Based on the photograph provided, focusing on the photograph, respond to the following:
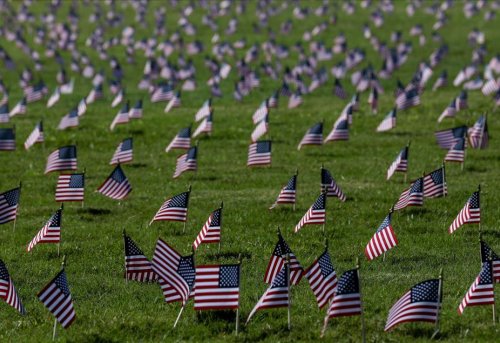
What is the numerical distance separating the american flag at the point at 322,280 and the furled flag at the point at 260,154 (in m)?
13.6

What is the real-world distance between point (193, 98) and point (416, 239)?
31484 millimetres

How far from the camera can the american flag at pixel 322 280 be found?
16.3 metres

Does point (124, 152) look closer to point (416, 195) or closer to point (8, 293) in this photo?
point (416, 195)

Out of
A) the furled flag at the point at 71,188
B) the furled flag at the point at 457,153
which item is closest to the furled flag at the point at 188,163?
the furled flag at the point at 71,188

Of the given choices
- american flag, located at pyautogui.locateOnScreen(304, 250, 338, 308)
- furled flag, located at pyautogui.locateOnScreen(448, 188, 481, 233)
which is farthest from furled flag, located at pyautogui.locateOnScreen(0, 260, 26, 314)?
furled flag, located at pyautogui.locateOnScreen(448, 188, 481, 233)

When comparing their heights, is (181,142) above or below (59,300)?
above

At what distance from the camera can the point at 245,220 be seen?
24.9 meters

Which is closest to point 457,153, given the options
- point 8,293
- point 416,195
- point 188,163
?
point 416,195

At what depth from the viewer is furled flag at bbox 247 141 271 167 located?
99.0 feet

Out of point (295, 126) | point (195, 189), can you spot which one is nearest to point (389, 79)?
point (295, 126)

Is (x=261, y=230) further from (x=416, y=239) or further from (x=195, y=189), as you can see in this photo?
(x=195, y=189)

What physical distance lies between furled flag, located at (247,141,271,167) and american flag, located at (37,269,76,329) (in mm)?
14696

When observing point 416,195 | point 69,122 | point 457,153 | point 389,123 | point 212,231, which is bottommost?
point 212,231

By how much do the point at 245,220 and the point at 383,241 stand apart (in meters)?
5.81
